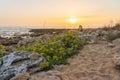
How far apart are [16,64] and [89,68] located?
196 centimetres

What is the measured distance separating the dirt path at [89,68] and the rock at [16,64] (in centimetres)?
49

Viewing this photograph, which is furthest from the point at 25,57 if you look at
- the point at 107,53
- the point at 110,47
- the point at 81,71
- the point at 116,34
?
the point at 116,34

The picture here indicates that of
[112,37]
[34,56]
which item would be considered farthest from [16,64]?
[112,37]

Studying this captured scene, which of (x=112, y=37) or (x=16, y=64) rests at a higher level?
(x=112, y=37)

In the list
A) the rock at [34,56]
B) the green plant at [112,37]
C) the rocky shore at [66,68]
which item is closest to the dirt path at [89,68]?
the rocky shore at [66,68]

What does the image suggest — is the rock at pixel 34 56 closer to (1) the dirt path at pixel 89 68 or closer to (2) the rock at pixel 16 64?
(2) the rock at pixel 16 64

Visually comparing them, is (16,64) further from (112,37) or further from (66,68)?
(112,37)

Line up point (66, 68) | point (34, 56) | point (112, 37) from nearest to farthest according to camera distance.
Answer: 1. point (66, 68)
2. point (34, 56)
3. point (112, 37)

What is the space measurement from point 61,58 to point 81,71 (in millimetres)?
1042

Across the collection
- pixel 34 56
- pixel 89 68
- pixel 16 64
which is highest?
pixel 34 56

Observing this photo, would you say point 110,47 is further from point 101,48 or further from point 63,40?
point 63,40

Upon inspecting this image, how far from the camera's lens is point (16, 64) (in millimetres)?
7535

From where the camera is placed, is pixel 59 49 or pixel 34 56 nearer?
pixel 34 56

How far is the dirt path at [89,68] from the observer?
684cm
